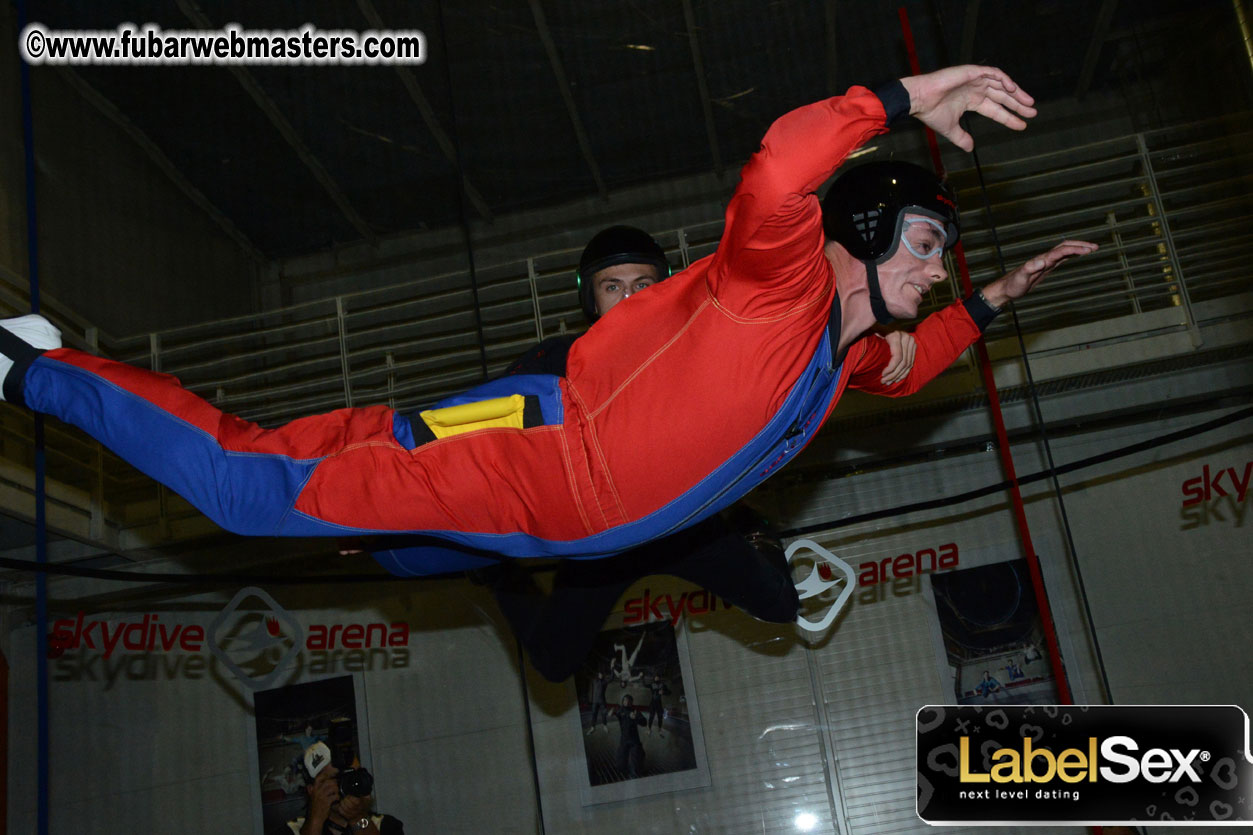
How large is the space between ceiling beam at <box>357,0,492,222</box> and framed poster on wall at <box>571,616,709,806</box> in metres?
1.19

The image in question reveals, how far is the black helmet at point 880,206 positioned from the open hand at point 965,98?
0.17 m

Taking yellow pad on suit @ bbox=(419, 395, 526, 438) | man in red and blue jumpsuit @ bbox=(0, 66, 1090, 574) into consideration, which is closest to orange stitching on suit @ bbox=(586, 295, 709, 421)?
man in red and blue jumpsuit @ bbox=(0, 66, 1090, 574)

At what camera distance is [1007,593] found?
7.18 ft

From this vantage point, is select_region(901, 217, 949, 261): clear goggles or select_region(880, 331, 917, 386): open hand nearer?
select_region(901, 217, 949, 261): clear goggles

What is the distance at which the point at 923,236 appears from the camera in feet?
4.77

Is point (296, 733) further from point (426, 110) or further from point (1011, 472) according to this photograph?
point (1011, 472)

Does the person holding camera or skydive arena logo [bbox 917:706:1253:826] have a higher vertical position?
the person holding camera

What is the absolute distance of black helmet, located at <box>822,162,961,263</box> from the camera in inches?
55.2

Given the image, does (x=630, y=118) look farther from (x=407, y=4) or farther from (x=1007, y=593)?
(x=1007, y=593)

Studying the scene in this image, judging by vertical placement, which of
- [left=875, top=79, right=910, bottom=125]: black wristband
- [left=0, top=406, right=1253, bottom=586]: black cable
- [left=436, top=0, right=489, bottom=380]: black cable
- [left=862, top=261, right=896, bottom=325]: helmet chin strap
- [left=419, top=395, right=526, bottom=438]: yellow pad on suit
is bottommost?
[left=0, top=406, right=1253, bottom=586]: black cable

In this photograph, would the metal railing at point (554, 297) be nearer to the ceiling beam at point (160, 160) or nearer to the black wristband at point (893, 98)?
the ceiling beam at point (160, 160)

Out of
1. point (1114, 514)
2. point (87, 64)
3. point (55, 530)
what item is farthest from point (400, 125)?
point (1114, 514)

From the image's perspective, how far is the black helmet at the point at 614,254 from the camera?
2043 millimetres

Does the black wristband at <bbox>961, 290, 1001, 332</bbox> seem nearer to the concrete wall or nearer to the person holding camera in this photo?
the concrete wall
